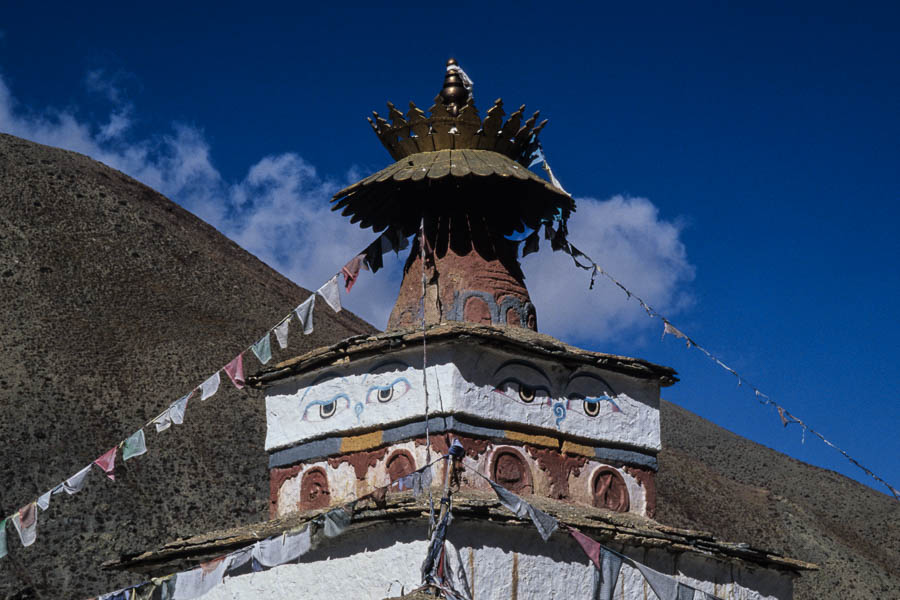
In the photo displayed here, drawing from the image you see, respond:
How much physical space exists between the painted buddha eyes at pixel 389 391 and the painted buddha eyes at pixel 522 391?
921mm

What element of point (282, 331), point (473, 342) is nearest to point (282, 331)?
point (282, 331)

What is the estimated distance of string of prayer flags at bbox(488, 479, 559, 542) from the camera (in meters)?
9.66

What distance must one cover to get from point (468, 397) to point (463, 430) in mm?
325

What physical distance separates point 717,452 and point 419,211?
52.3 m

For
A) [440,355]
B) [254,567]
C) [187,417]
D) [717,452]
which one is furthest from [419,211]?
[717,452]

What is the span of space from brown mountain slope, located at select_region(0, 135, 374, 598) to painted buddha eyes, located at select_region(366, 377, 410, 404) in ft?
71.8

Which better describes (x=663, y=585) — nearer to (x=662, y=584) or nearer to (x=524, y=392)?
(x=662, y=584)

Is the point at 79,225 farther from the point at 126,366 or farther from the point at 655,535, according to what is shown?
the point at 655,535

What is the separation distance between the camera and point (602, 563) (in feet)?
33.6

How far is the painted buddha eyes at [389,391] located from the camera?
1116 cm

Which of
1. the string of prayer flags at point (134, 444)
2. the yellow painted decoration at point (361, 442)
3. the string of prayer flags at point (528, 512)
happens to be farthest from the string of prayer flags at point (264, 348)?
the string of prayer flags at point (528, 512)

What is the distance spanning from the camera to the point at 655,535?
10609mm

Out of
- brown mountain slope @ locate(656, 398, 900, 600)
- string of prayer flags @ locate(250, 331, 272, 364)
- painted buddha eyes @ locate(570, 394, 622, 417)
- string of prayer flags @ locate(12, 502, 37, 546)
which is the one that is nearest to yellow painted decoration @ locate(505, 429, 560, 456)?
painted buddha eyes @ locate(570, 394, 622, 417)

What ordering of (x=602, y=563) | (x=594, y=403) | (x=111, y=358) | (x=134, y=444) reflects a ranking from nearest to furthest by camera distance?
(x=602, y=563), (x=594, y=403), (x=134, y=444), (x=111, y=358)
